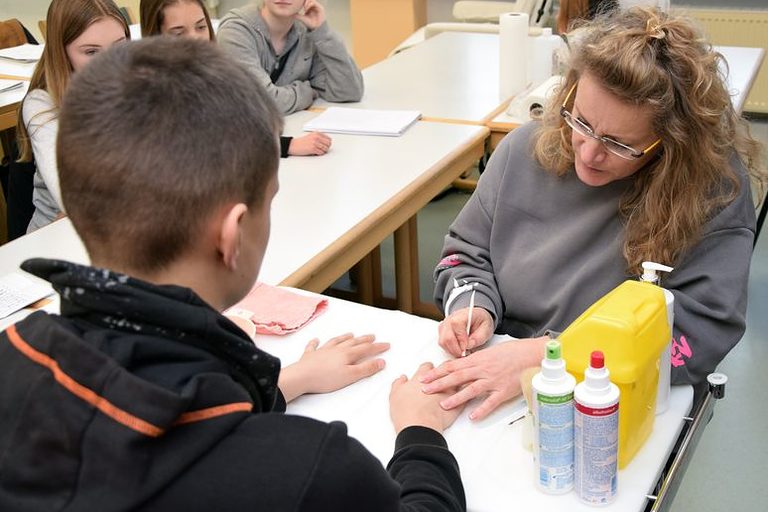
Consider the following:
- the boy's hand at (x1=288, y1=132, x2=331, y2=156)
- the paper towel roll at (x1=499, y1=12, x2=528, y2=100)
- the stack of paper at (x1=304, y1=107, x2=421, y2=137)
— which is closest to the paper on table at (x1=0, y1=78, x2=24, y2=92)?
the stack of paper at (x1=304, y1=107, x2=421, y2=137)

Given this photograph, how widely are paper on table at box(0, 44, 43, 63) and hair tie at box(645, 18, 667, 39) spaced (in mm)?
2842

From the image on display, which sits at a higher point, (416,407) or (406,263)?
(416,407)

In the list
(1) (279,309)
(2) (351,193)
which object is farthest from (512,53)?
(1) (279,309)

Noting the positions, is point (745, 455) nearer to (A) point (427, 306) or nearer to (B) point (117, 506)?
(A) point (427, 306)

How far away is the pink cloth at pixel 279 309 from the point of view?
1.44 m

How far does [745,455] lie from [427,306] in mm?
1120

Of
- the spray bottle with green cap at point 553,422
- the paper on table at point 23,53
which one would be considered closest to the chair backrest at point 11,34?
the paper on table at point 23,53

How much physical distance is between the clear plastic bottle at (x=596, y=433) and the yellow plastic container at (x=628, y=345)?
43mm

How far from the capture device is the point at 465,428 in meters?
1.18

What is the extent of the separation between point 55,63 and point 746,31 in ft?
11.7

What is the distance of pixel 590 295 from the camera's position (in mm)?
1487

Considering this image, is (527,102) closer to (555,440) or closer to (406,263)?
(406,263)

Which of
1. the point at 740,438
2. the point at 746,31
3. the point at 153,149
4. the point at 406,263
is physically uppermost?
the point at 153,149

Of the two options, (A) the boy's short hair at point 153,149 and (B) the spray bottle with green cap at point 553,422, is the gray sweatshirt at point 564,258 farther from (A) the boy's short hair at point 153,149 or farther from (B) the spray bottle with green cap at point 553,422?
(A) the boy's short hair at point 153,149
